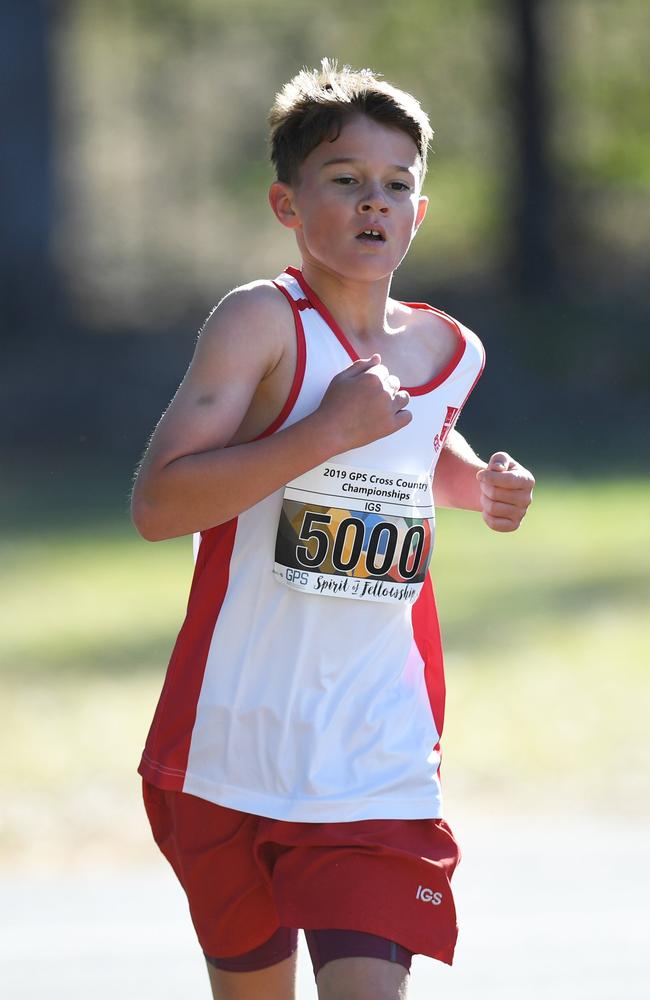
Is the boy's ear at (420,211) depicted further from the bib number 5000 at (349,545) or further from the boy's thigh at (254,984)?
the boy's thigh at (254,984)

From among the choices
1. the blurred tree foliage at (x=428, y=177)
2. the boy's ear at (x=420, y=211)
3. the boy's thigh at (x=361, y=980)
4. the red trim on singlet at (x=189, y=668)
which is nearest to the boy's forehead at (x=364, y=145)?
the boy's ear at (x=420, y=211)

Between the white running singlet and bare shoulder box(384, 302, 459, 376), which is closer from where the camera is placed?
the white running singlet

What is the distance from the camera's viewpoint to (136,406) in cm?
1488

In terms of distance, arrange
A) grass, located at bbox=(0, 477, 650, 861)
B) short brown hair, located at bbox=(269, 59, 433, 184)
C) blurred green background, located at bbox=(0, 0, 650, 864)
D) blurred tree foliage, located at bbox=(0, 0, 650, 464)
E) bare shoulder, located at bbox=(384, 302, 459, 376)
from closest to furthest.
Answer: short brown hair, located at bbox=(269, 59, 433, 184)
bare shoulder, located at bbox=(384, 302, 459, 376)
grass, located at bbox=(0, 477, 650, 861)
blurred green background, located at bbox=(0, 0, 650, 864)
blurred tree foliage, located at bbox=(0, 0, 650, 464)

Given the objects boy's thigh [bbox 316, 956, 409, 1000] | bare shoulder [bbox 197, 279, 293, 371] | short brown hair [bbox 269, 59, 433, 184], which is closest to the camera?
boy's thigh [bbox 316, 956, 409, 1000]

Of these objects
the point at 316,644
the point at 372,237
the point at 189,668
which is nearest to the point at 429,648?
the point at 316,644

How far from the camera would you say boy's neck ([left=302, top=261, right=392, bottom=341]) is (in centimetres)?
260

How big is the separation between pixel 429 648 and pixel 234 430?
500mm

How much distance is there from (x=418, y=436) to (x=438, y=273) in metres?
15.7

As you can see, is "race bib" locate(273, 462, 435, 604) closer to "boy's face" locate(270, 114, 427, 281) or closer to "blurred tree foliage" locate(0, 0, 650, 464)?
"boy's face" locate(270, 114, 427, 281)

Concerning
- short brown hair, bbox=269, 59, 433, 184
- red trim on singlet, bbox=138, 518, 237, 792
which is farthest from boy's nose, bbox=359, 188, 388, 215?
red trim on singlet, bbox=138, 518, 237, 792

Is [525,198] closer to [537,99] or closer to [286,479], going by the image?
[537,99]

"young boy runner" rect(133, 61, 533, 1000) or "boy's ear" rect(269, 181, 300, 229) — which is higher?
"boy's ear" rect(269, 181, 300, 229)

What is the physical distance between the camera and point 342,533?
8.24 feet
